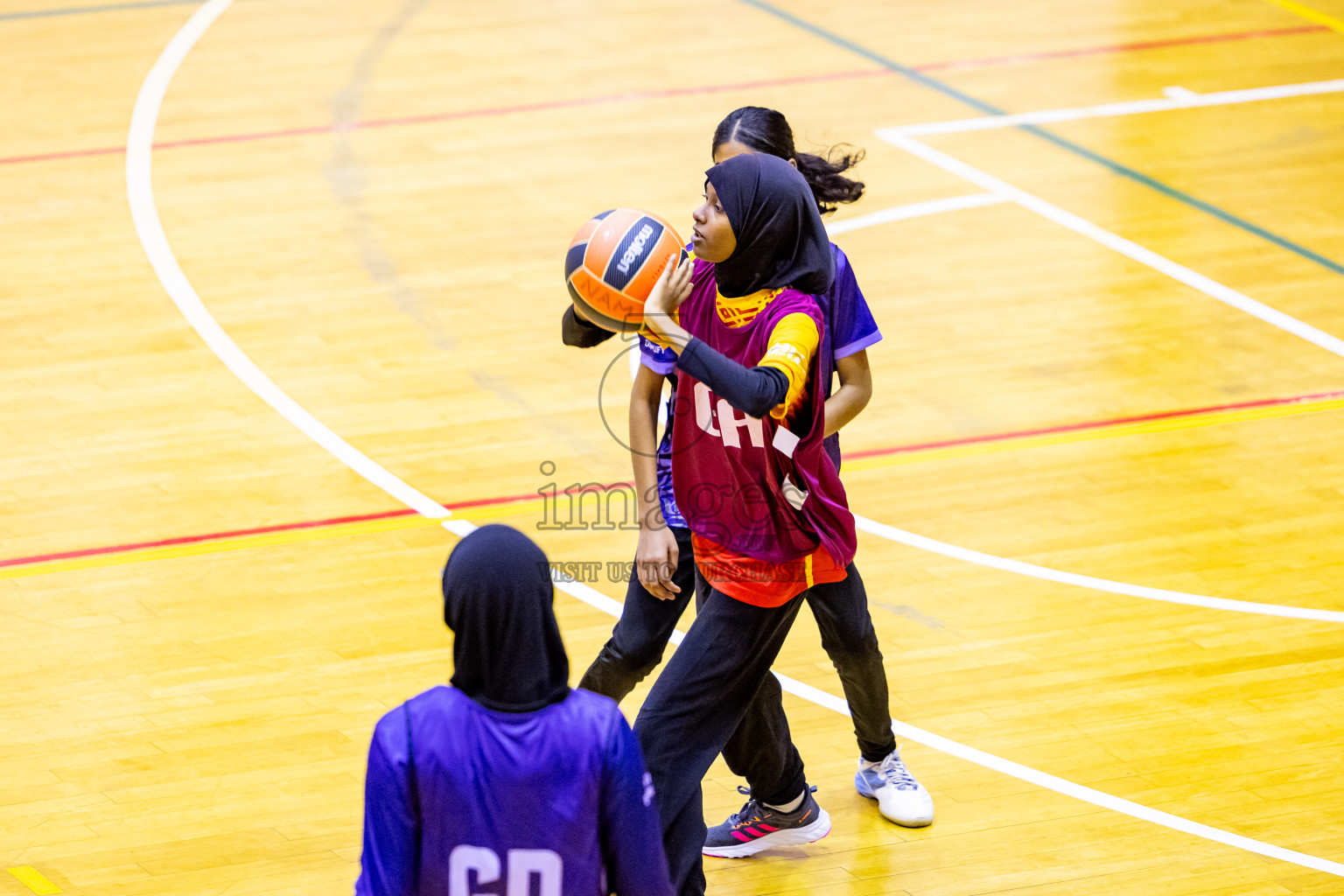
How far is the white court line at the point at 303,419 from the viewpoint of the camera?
4.76 meters

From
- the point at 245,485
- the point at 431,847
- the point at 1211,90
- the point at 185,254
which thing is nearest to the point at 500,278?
the point at 185,254

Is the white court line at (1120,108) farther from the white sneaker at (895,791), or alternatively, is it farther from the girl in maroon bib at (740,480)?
the girl in maroon bib at (740,480)

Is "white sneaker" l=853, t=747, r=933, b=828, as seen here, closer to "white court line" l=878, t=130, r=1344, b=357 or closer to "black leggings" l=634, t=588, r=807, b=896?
"black leggings" l=634, t=588, r=807, b=896

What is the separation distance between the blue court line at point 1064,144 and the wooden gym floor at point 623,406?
0.04m

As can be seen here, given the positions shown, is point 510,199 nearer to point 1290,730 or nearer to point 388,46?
point 388,46

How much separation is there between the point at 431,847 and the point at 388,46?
409 inches

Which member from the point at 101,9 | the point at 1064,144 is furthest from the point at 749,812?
the point at 101,9

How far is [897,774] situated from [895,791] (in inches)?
2.2

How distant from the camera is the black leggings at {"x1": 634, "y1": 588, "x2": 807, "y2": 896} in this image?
3.86m

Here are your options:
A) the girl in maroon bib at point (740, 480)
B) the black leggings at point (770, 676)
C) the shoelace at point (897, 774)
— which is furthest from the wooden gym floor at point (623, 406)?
the girl in maroon bib at point (740, 480)

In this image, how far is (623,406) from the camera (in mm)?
7609

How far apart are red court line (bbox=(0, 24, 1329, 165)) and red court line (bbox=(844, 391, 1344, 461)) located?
16.1 feet

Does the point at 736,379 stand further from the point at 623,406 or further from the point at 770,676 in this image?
the point at 623,406

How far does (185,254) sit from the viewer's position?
353 inches
